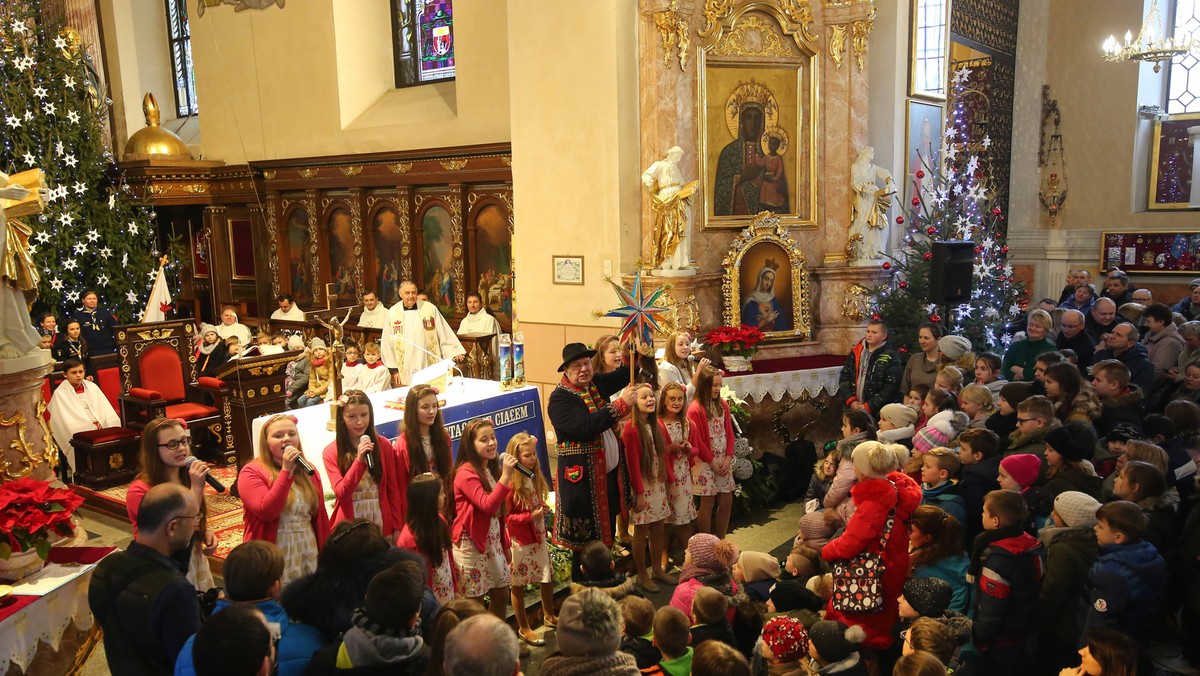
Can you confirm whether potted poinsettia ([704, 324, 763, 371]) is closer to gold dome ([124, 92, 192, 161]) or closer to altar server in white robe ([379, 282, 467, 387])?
altar server in white robe ([379, 282, 467, 387])

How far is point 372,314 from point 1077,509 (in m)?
10.6

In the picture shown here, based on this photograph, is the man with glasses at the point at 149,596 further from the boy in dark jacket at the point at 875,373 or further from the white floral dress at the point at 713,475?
the boy in dark jacket at the point at 875,373

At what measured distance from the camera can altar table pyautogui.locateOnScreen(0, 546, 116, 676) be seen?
3859 mm

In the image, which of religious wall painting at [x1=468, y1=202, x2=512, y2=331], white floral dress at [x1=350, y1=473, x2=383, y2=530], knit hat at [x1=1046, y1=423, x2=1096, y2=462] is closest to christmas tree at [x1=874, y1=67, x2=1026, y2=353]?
knit hat at [x1=1046, y1=423, x2=1096, y2=462]

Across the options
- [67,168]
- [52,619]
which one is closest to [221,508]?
[52,619]

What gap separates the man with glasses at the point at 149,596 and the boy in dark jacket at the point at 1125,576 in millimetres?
3693

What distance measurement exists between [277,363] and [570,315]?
324cm

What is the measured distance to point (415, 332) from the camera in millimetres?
11312

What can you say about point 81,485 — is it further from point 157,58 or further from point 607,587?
point 157,58

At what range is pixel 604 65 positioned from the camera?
9.52 m

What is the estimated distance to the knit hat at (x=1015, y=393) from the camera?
5.80 m

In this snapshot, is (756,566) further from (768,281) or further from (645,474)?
(768,281)

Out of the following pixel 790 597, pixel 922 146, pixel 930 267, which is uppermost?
pixel 922 146

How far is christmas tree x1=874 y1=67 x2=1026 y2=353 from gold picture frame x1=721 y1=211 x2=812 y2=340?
35.9 inches
